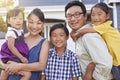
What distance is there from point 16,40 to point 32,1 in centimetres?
1502

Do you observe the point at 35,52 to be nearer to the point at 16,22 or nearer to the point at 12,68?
the point at 12,68

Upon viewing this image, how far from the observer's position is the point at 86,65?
3346 mm

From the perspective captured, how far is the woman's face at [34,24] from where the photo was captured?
3561 mm

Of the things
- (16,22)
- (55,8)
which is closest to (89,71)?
(16,22)

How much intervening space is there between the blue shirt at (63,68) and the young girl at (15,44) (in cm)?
24

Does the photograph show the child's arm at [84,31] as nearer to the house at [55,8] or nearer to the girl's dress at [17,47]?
the girl's dress at [17,47]

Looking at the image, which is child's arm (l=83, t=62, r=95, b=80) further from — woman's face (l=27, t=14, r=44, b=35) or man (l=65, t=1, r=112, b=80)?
woman's face (l=27, t=14, r=44, b=35)

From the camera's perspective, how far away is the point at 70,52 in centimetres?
352

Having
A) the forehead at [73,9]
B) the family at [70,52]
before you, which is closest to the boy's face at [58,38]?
the family at [70,52]

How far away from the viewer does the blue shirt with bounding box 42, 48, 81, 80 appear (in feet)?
11.2

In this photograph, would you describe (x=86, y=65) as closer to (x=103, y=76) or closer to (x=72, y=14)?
(x=103, y=76)

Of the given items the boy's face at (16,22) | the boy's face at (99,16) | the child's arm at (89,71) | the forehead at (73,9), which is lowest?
the child's arm at (89,71)

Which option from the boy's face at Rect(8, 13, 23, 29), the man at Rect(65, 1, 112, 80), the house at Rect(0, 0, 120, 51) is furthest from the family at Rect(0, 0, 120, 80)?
the house at Rect(0, 0, 120, 51)

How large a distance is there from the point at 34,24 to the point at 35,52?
11.5 inches
